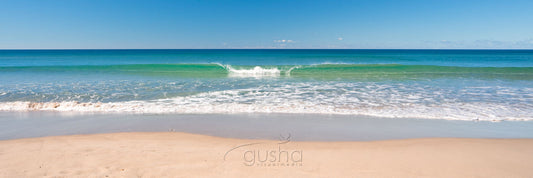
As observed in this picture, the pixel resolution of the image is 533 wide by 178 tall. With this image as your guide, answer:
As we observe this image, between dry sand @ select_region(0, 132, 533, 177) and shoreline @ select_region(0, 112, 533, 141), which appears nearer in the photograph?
dry sand @ select_region(0, 132, 533, 177)

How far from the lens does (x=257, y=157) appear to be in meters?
3.92

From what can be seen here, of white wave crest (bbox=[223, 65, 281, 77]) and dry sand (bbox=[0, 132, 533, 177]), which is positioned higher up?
white wave crest (bbox=[223, 65, 281, 77])

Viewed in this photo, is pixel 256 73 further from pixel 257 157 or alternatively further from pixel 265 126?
pixel 257 157

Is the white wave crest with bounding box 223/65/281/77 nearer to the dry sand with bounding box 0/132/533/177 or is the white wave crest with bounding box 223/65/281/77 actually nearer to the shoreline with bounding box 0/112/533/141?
the shoreline with bounding box 0/112/533/141

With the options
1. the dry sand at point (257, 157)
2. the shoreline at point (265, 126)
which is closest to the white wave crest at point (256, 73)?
the shoreline at point (265, 126)

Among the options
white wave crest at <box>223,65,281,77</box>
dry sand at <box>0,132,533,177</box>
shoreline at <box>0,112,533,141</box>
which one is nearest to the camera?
dry sand at <box>0,132,533,177</box>

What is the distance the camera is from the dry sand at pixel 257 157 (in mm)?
3359

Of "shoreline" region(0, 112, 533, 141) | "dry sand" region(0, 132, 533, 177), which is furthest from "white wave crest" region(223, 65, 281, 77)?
"dry sand" region(0, 132, 533, 177)

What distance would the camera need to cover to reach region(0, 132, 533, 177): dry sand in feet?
11.0

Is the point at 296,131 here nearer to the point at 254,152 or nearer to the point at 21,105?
the point at 254,152

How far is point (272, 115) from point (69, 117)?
5173 mm

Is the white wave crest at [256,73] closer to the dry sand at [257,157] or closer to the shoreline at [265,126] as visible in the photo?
the shoreline at [265,126]

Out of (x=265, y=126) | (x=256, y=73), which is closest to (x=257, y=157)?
(x=265, y=126)

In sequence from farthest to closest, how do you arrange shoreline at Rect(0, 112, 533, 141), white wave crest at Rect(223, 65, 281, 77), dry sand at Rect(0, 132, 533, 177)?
white wave crest at Rect(223, 65, 281, 77)
shoreline at Rect(0, 112, 533, 141)
dry sand at Rect(0, 132, 533, 177)
